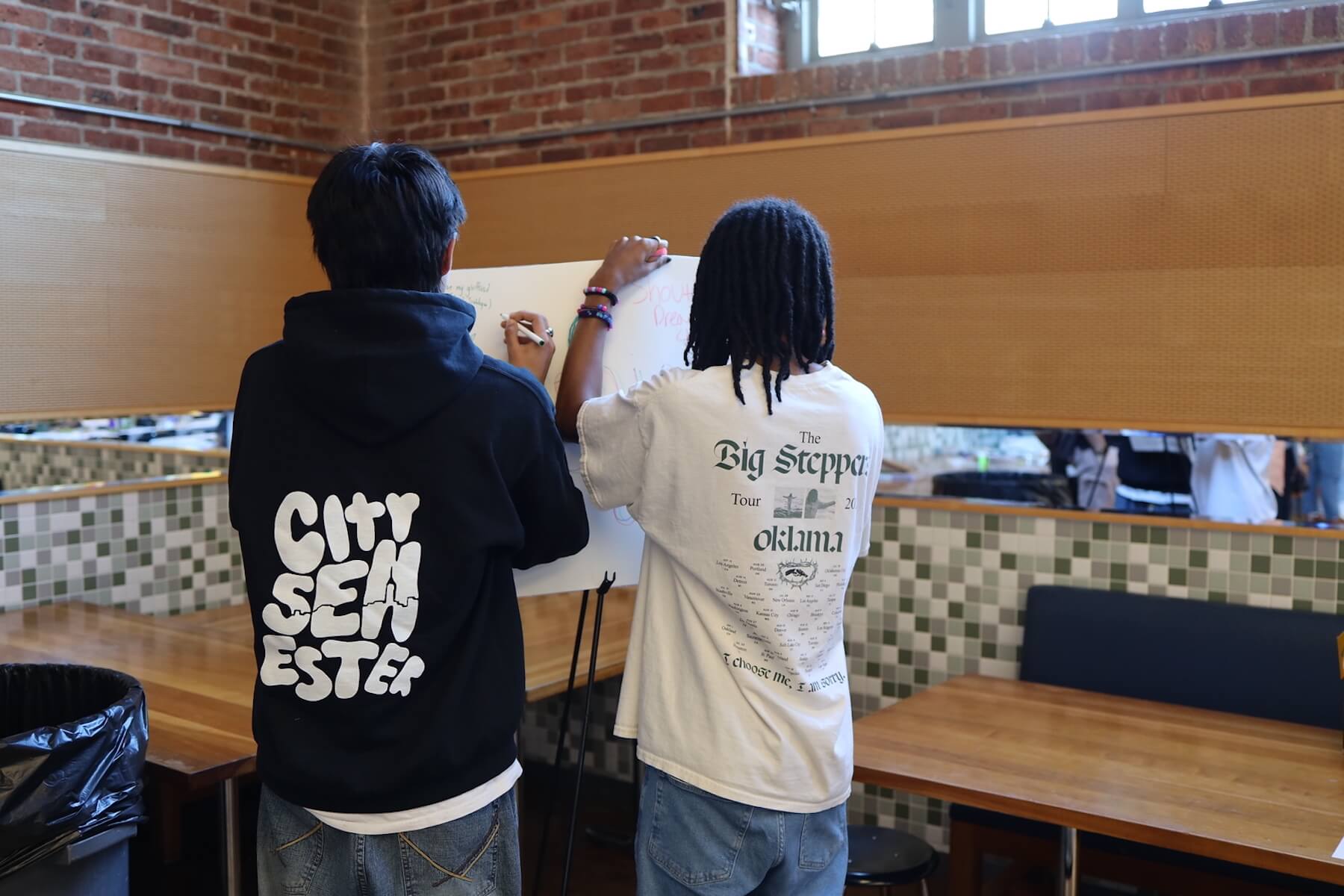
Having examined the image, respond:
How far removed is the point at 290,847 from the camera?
146 centimetres

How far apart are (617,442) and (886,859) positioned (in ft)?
4.05

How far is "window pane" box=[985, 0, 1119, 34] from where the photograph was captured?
10.3 ft

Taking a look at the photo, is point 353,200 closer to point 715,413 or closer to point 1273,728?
point 715,413

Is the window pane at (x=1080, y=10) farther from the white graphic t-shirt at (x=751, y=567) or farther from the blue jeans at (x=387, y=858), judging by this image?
the blue jeans at (x=387, y=858)

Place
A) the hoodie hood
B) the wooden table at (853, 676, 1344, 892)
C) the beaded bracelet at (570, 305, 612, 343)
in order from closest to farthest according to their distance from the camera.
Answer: the hoodie hood, the wooden table at (853, 676, 1344, 892), the beaded bracelet at (570, 305, 612, 343)

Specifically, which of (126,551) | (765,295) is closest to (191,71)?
(126,551)

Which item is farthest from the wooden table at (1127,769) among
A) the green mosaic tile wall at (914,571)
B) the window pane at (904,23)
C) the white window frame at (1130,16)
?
the window pane at (904,23)

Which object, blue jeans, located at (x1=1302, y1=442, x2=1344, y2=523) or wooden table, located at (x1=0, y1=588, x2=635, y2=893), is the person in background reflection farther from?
wooden table, located at (x1=0, y1=588, x2=635, y2=893)

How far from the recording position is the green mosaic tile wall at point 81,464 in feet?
10.6

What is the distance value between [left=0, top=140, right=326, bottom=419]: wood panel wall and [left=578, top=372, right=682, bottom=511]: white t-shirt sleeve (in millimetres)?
2324

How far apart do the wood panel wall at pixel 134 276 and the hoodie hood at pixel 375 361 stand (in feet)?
7.58

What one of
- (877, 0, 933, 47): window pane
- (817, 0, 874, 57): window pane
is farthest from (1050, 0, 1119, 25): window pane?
(817, 0, 874, 57): window pane

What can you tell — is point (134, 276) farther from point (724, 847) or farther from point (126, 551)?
point (724, 847)

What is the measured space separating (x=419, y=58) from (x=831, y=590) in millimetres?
3334
